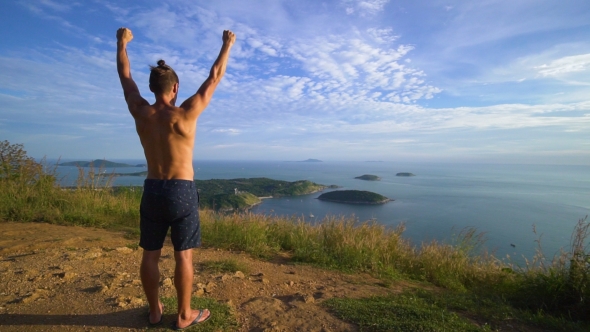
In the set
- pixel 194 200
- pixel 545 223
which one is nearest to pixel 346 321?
pixel 194 200

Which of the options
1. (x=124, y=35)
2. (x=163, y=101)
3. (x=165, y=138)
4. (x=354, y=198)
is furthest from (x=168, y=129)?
(x=354, y=198)

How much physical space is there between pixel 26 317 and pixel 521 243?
42.2 feet

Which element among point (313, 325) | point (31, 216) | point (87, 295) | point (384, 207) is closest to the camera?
point (313, 325)

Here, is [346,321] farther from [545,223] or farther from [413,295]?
[545,223]

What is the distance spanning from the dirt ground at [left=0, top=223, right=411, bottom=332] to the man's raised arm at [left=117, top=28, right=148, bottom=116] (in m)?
1.47

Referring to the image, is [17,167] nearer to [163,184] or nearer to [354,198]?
[163,184]

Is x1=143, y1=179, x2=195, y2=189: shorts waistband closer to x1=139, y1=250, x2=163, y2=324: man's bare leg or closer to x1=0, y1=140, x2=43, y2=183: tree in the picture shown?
x1=139, y1=250, x2=163, y2=324: man's bare leg

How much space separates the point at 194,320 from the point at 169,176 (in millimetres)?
990

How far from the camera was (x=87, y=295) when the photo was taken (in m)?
2.58

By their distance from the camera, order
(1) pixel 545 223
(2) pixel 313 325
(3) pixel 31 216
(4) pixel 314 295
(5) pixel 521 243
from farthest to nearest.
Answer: (1) pixel 545 223 < (5) pixel 521 243 < (3) pixel 31 216 < (4) pixel 314 295 < (2) pixel 313 325

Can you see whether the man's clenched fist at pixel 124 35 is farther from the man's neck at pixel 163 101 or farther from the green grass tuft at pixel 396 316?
the green grass tuft at pixel 396 316

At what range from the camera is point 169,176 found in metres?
1.93

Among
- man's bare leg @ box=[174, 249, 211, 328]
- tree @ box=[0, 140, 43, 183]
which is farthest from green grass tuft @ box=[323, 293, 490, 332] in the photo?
tree @ box=[0, 140, 43, 183]

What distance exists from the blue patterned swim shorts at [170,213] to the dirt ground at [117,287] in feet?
2.06
